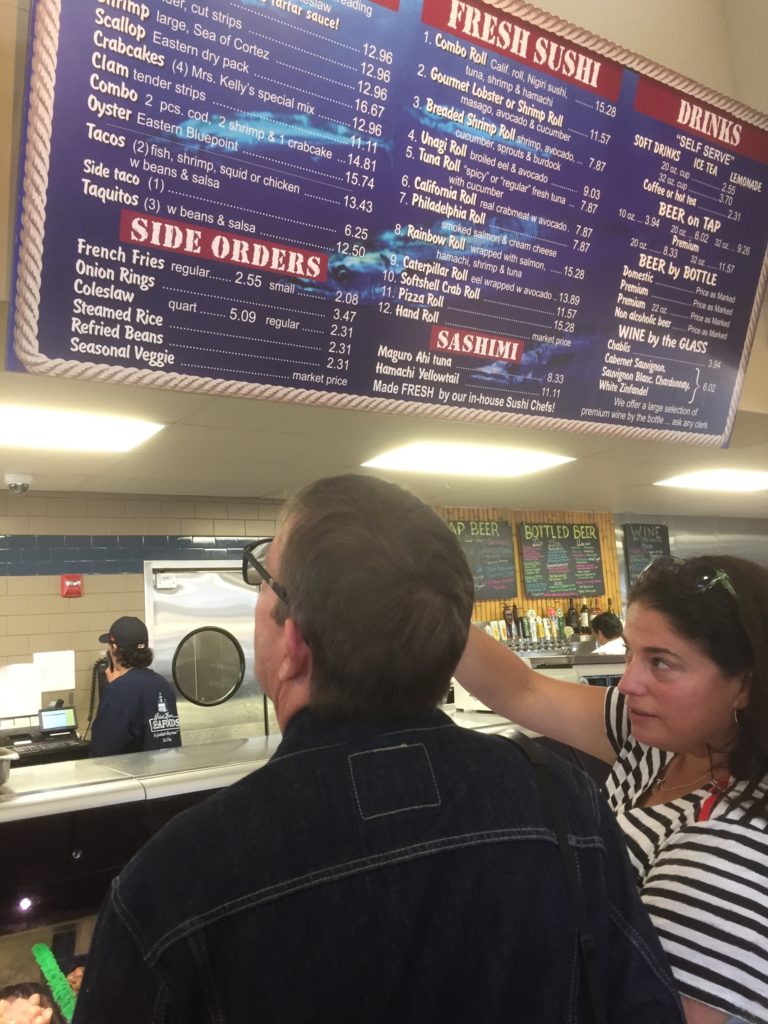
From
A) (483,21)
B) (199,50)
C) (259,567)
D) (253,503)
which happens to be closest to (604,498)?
(253,503)

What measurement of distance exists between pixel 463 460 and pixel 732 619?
3129 millimetres

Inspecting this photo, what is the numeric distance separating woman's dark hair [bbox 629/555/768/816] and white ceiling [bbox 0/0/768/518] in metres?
1.78

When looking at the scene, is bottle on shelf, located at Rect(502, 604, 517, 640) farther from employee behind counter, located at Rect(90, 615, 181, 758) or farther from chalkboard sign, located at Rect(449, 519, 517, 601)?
employee behind counter, located at Rect(90, 615, 181, 758)

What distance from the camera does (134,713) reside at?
3975 mm

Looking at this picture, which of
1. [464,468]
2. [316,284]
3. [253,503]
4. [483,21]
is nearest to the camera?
[316,284]

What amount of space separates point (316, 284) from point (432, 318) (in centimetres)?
40

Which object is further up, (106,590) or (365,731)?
(365,731)

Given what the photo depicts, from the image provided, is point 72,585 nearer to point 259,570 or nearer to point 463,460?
point 463,460

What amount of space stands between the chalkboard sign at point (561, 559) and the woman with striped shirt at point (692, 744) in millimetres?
5466

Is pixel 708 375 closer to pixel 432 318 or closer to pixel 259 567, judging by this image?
pixel 432 318

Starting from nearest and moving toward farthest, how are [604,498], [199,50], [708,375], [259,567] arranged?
1. [259,567]
2. [199,50]
3. [708,375]
4. [604,498]

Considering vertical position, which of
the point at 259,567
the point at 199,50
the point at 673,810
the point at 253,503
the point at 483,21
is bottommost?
the point at 253,503

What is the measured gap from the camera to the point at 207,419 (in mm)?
3164

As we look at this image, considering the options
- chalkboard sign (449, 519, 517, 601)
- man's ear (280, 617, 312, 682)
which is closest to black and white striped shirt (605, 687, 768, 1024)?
man's ear (280, 617, 312, 682)
